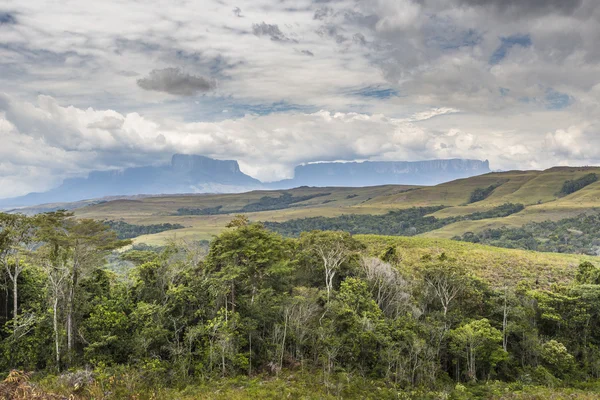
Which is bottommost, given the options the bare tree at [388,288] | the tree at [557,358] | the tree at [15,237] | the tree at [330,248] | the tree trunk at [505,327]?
the tree at [557,358]

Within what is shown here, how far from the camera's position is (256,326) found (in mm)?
31078

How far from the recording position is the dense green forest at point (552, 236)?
469 feet

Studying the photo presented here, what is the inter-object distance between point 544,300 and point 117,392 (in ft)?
125

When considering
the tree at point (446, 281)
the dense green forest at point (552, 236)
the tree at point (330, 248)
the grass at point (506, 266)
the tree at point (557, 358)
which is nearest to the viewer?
the tree at point (557, 358)

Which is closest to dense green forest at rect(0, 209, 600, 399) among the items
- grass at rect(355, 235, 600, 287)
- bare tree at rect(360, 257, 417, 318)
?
bare tree at rect(360, 257, 417, 318)

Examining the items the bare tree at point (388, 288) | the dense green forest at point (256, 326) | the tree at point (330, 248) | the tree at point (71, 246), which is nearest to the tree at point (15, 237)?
the dense green forest at point (256, 326)

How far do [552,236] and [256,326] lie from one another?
180 meters

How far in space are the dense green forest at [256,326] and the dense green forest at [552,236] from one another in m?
129

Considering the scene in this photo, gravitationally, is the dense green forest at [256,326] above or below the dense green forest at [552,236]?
above

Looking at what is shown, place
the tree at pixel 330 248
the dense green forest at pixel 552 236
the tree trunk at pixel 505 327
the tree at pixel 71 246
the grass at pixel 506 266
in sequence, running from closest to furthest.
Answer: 1. the tree at pixel 71 246
2. the tree trunk at pixel 505 327
3. the tree at pixel 330 248
4. the grass at pixel 506 266
5. the dense green forest at pixel 552 236

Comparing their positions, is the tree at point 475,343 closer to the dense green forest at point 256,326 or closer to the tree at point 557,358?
the dense green forest at point 256,326

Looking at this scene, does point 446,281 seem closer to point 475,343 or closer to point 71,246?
point 475,343

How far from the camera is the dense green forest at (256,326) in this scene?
26844mm

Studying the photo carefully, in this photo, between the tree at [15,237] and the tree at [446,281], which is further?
the tree at [446,281]
